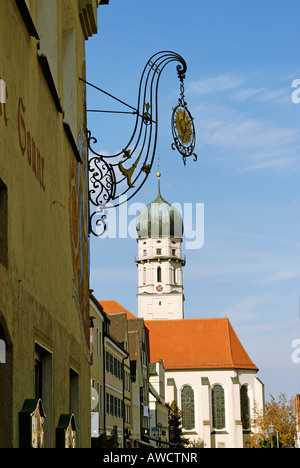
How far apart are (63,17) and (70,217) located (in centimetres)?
229

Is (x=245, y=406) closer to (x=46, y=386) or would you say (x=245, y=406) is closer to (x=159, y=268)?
(x=159, y=268)

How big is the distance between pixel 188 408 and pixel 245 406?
6.21 metres

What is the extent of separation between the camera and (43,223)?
6.89m

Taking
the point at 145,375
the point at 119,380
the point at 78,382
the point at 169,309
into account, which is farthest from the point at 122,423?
the point at 169,309

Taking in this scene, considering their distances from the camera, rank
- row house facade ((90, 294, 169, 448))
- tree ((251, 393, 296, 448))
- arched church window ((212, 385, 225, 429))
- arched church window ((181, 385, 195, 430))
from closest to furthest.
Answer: row house facade ((90, 294, 169, 448)) < tree ((251, 393, 296, 448)) < arched church window ((212, 385, 225, 429)) < arched church window ((181, 385, 195, 430))

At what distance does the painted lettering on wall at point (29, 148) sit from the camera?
584cm

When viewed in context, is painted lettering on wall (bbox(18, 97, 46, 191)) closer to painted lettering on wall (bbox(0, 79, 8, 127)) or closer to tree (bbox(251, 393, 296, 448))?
painted lettering on wall (bbox(0, 79, 8, 127))

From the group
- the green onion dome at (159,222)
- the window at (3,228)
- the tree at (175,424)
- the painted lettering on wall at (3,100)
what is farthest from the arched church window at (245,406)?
the painted lettering on wall at (3,100)

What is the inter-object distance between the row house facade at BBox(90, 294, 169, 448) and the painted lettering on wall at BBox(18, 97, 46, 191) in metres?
21.4

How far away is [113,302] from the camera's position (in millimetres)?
94500

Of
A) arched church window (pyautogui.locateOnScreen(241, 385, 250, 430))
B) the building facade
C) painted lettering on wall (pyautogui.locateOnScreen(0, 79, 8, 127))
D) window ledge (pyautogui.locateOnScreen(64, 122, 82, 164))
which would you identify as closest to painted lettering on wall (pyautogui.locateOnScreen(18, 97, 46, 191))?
the building facade

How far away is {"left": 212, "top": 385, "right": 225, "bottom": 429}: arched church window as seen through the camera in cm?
8956

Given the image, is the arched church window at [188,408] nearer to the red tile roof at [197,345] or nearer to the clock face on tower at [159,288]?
the red tile roof at [197,345]

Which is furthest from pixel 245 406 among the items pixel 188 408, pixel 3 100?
pixel 3 100
